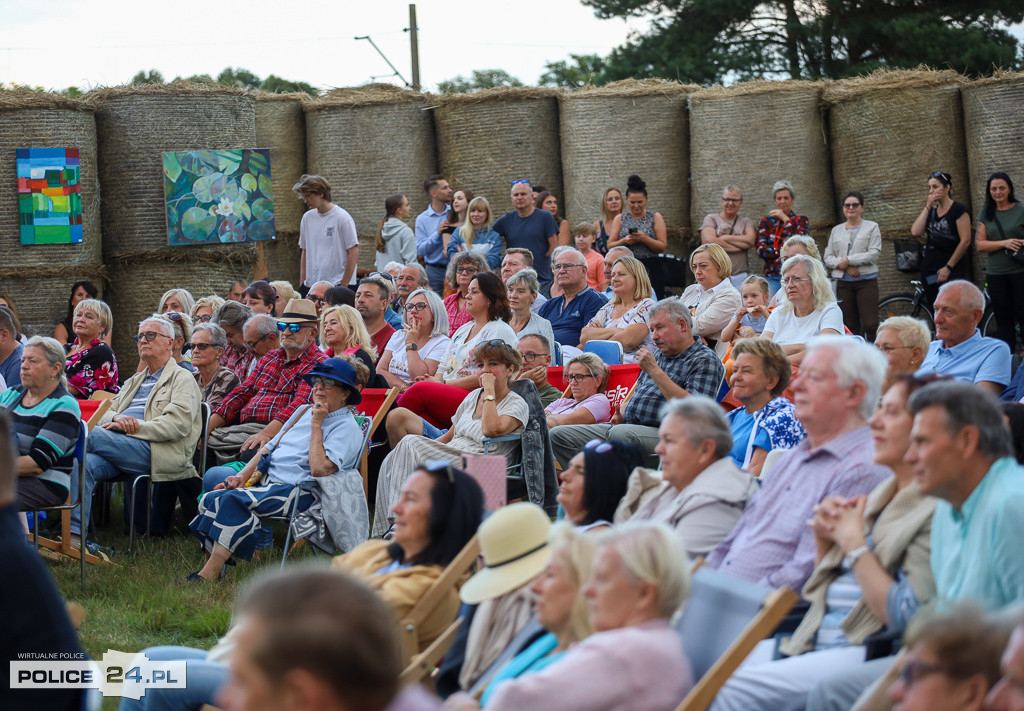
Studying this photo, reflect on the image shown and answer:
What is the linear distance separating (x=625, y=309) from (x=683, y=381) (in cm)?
187

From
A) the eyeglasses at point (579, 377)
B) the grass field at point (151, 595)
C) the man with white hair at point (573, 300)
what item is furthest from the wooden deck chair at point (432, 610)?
the man with white hair at point (573, 300)

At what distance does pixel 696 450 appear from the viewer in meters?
3.96

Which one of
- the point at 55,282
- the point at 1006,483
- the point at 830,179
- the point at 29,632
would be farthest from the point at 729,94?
the point at 29,632

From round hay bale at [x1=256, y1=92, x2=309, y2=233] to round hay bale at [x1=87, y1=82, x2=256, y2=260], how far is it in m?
1.27

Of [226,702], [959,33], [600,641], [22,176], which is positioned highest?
[959,33]

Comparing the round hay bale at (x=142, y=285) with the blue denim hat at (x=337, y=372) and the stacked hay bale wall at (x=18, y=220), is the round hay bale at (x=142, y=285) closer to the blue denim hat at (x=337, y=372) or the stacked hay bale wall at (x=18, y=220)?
the stacked hay bale wall at (x=18, y=220)

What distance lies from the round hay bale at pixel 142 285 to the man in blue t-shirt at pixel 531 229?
3128 mm

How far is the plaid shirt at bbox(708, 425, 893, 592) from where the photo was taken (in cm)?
357

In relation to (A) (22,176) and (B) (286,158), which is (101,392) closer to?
(A) (22,176)

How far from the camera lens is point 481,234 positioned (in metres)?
11.1

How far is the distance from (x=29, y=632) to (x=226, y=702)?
0.94m

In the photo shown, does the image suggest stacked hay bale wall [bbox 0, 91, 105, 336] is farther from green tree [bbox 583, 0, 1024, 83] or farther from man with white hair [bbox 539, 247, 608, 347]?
green tree [bbox 583, 0, 1024, 83]

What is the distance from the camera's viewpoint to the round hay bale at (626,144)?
1250 centimetres

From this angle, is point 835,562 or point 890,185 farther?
point 890,185
